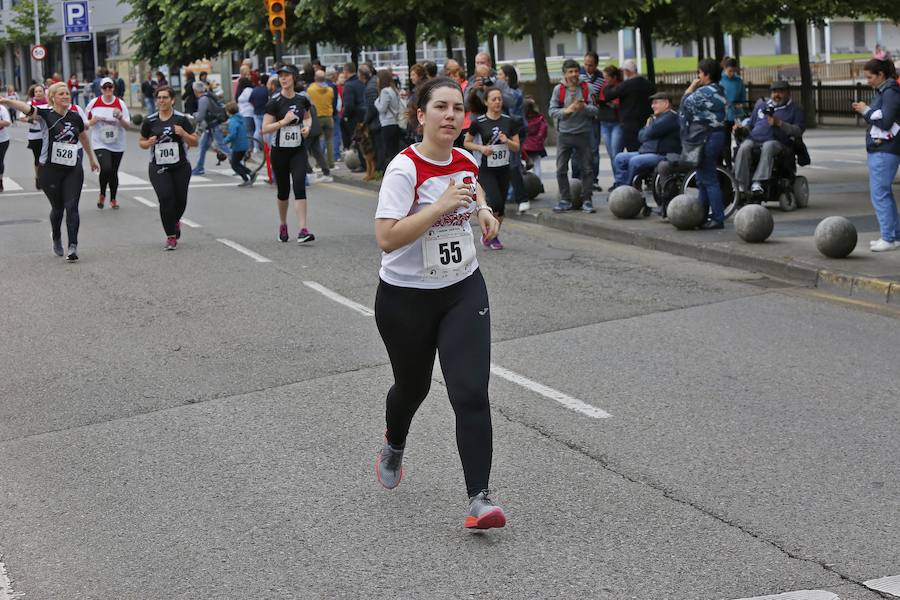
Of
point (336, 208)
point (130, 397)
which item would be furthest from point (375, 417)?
point (336, 208)

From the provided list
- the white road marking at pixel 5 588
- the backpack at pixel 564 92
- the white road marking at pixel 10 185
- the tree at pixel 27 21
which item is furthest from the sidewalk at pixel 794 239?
the tree at pixel 27 21

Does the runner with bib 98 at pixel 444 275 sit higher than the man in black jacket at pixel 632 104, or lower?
lower

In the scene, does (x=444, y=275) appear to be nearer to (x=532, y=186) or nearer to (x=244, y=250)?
(x=244, y=250)

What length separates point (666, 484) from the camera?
20.3ft

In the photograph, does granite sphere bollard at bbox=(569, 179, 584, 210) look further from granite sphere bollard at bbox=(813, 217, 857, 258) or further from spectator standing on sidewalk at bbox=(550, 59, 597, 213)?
granite sphere bollard at bbox=(813, 217, 857, 258)

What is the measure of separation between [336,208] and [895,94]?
9210 millimetres

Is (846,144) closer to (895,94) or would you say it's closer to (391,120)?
(391,120)

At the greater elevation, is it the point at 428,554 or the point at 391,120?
the point at 391,120

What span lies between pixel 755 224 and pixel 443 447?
7.71 metres

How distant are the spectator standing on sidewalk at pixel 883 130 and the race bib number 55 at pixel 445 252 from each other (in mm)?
7965

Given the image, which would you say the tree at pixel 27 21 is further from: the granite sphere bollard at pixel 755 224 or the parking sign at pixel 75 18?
the granite sphere bollard at pixel 755 224

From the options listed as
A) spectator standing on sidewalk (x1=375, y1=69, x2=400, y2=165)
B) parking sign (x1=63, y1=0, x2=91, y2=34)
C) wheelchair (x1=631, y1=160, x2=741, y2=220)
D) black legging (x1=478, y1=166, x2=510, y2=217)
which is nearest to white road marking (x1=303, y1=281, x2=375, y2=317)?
black legging (x1=478, y1=166, x2=510, y2=217)

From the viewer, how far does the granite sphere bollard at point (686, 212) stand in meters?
15.1

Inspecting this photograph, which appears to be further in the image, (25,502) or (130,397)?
(130,397)
